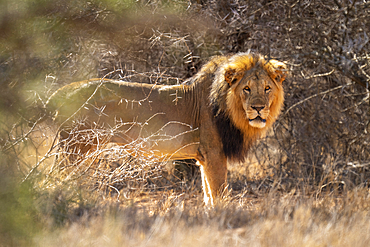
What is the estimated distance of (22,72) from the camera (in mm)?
3074

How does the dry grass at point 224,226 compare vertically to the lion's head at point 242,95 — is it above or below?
below

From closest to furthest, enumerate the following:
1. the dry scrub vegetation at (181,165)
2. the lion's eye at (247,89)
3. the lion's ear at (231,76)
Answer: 1. the dry scrub vegetation at (181,165)
2. the lion's eye at (247,89)
3. the lion's ear at (231,76)

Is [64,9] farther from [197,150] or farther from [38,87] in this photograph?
[197,150]

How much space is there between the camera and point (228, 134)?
507cm

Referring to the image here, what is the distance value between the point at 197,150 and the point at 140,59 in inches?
91.5

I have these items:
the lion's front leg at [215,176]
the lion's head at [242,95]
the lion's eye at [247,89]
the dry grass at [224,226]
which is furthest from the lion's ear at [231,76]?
the dry grass at [224,226]

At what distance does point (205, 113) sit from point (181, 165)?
2.44 metres

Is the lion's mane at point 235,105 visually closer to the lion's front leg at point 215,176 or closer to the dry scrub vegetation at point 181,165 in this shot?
the lion's front leg at point 215,176

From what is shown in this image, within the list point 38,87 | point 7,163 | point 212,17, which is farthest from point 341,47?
point 7,163

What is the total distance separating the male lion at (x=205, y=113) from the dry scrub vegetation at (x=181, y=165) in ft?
1.17

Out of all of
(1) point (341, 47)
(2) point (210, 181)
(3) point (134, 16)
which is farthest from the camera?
(1) point (341, 47)

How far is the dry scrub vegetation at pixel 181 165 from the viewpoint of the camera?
3.02 meters

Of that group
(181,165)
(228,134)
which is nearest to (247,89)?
(228,134)

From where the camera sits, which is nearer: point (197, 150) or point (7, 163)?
point (7, 163)
